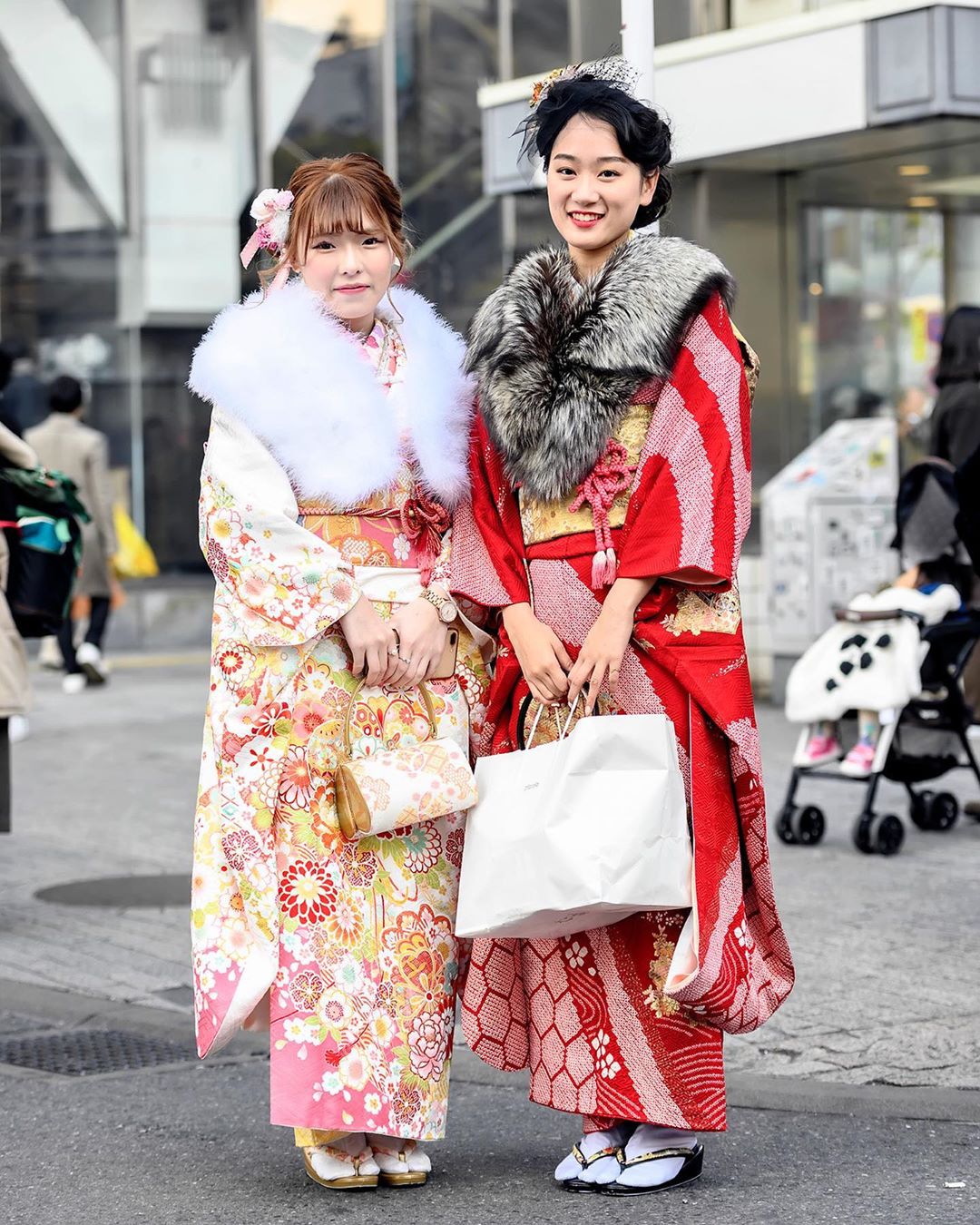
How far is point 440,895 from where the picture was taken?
12.5 feet

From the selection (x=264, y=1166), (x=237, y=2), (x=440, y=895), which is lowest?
(x=264, y=1166)

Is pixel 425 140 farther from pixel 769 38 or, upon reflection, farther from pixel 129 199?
pixel 769 38

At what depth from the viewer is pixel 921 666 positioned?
7.32 metres

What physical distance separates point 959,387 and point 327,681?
4757mm

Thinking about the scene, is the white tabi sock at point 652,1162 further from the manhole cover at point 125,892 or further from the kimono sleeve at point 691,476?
the manhole cover at point 125,892

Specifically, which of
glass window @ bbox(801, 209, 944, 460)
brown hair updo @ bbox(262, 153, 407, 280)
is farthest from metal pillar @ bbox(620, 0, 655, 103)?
glass window @ bbox(801, 209, 944, 460)

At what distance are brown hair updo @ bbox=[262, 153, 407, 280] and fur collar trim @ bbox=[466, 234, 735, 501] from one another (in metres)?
0.29

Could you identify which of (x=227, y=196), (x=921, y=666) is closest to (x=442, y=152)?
(x=227, y=196)

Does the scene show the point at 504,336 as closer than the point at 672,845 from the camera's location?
No

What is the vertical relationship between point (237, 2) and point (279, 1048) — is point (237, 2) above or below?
above

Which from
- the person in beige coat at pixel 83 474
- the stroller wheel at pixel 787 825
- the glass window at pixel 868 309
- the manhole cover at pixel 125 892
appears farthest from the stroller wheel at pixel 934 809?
the person in beige coat at pixel 83 474

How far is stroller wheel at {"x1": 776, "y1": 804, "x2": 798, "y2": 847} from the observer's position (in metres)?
7.21

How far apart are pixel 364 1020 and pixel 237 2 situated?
14.2 m

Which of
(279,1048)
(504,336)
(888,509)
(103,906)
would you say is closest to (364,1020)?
(279,1048)
